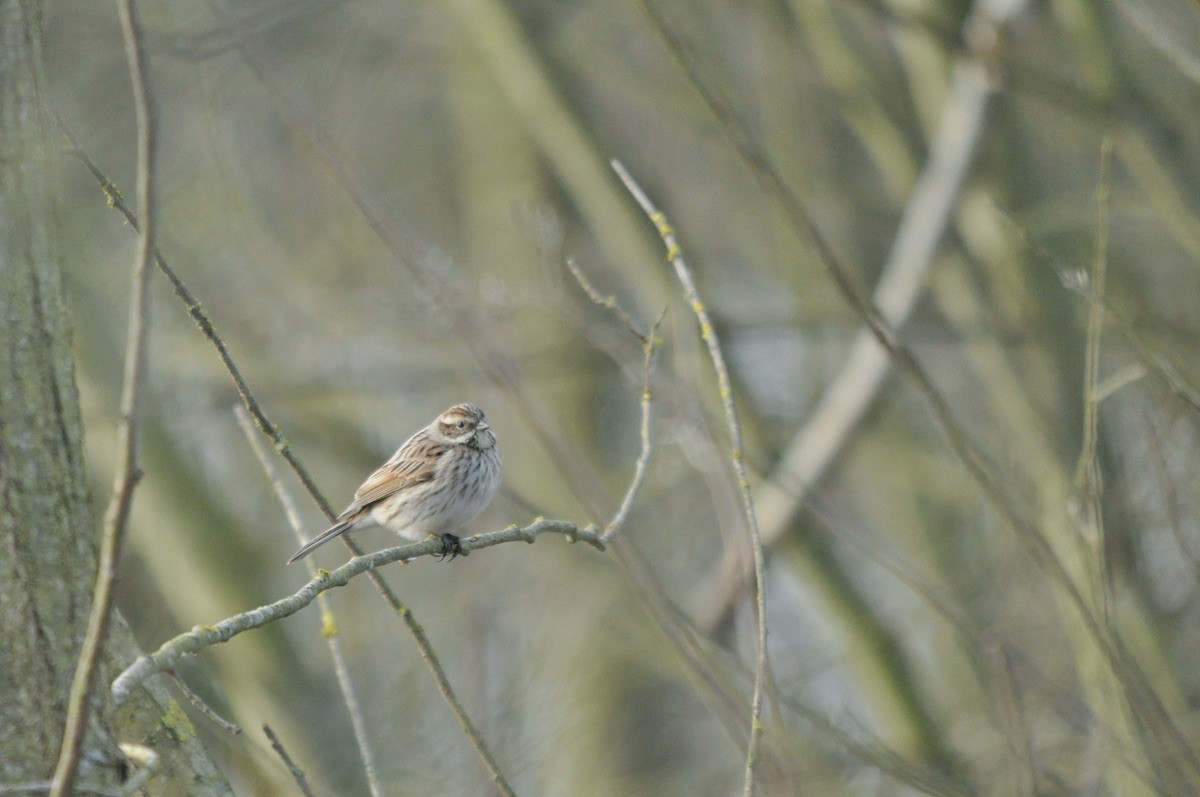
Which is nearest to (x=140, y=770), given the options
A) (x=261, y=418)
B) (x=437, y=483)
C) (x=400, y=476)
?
(x=261, y=418)

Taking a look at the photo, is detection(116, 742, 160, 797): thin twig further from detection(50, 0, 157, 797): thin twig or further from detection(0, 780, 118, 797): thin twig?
detection(50, 0, 157, 797): thin twig

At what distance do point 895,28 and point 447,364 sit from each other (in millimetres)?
4004

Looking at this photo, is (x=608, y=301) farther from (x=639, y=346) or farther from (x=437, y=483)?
(x=639, y=346)

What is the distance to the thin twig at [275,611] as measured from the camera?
7.30 feet

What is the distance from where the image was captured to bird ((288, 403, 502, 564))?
5.88m

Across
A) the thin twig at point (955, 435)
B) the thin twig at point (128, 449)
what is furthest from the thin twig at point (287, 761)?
the thin twig at point (955, 435)

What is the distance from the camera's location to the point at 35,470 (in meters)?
2.25

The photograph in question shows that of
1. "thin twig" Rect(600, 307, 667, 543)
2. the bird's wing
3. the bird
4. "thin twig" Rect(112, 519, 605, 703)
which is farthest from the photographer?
the bird's wing

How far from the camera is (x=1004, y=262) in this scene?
7.96 meters

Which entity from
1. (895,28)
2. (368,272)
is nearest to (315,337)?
(368,272)

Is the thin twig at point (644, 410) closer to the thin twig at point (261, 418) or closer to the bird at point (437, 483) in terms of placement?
the thin twig at point (261, 418)

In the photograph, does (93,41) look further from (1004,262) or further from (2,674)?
(2,674)

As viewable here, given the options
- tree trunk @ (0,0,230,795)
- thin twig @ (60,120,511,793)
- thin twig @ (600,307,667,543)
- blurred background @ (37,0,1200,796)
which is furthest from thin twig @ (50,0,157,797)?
blurred background @ (37,0,1200,796)

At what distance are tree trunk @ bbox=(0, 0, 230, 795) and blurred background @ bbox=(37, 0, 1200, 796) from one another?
366cm
